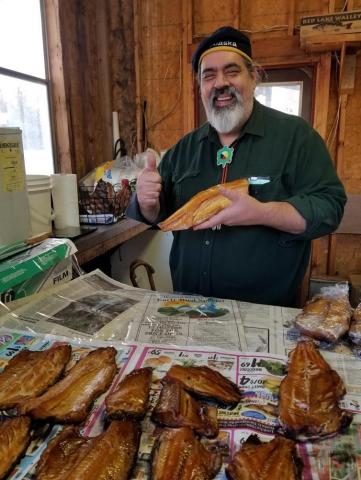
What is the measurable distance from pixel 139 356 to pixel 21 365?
1.03 feet

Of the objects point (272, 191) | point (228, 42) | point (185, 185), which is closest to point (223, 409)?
point (272, 191)

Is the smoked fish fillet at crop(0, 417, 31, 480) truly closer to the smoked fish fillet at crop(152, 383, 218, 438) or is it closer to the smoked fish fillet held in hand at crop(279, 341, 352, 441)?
the smoked fish fillet at crop(152, 383, 218, 438)

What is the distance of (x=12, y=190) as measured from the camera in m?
1.38

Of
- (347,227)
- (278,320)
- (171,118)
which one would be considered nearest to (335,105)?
(347,227)

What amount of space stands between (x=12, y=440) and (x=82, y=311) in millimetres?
620

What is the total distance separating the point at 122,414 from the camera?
0.81m

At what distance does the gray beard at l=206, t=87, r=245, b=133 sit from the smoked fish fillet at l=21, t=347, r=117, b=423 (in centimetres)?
106

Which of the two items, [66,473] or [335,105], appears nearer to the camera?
[66,473]

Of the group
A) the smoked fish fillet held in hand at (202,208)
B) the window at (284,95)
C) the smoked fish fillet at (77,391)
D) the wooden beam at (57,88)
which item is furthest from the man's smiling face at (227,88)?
the window at (284,95)

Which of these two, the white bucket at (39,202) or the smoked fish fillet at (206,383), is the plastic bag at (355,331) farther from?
the white bucket at (39,202)

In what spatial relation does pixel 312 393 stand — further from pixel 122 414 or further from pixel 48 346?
pixel 48 346

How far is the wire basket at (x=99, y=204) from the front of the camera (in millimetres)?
2531

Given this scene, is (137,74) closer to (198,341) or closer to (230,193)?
(230,193)

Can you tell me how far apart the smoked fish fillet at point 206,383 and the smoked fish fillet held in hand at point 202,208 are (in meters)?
0.58
